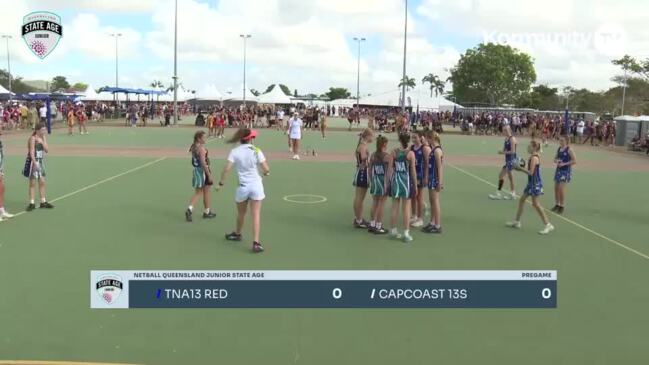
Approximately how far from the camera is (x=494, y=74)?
8456cm

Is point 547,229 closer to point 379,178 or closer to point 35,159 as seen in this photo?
point 379,178

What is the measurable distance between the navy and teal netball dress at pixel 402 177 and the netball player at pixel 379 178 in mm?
198

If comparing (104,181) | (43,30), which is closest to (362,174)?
(104,181)

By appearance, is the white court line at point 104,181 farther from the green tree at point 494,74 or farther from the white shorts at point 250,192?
the green tree at point 494,74

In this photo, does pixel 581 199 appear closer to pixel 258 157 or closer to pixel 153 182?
pixel 258 157

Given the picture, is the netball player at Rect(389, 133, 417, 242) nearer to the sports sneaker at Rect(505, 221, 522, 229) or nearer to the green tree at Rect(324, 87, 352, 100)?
the sports sneaker at Rect(505, 221, 522, 229)

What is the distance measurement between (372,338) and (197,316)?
5.50 feet

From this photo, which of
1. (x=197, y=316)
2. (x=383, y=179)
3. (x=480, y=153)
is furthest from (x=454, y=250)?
(x=480, y=153)

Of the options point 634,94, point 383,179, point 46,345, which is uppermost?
point 634,94

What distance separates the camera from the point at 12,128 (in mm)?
35938

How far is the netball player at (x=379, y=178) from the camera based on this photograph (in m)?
9.02

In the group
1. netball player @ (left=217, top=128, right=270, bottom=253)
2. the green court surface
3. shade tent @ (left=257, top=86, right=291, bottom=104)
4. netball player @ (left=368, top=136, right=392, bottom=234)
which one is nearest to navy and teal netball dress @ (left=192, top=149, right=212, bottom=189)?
the green court surface

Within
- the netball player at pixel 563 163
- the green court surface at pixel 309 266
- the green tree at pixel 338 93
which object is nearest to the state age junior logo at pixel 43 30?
the green court surface at pixel 309 266
